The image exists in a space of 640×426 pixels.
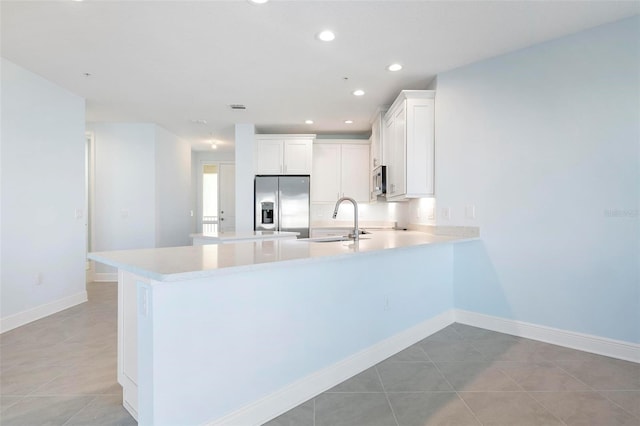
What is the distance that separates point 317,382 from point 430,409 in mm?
624

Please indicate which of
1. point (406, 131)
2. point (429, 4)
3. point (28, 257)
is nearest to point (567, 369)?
point (406, 131)

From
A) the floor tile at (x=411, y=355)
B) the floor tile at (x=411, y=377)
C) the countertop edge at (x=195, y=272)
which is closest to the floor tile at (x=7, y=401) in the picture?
the countertop edge at (x=195, y=272)

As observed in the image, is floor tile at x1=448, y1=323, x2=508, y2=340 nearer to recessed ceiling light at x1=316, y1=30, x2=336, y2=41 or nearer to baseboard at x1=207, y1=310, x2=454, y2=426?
baseboard at x1=207, y1=310, x2=454, y2=426

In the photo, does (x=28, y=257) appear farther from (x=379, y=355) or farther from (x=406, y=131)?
(x=406, y=131)

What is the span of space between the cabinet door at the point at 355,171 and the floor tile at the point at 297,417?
4.16m

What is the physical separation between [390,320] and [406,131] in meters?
1.95

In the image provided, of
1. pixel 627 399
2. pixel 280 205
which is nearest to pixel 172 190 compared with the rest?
pixel 280 205

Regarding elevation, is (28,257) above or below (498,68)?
below

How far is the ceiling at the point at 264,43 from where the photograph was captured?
90.5 inches

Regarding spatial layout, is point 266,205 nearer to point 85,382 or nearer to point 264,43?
point 264,43

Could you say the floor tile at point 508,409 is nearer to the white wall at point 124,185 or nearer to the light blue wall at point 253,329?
the light blue wall at point 253,329

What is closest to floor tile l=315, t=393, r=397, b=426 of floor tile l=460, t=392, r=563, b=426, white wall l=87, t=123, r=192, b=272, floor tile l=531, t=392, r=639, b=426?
floor tile l=460, t=392, r=563, b=426

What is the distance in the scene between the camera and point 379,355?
236cm

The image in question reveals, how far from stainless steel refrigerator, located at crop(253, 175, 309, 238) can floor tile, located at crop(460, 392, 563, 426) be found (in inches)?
146
